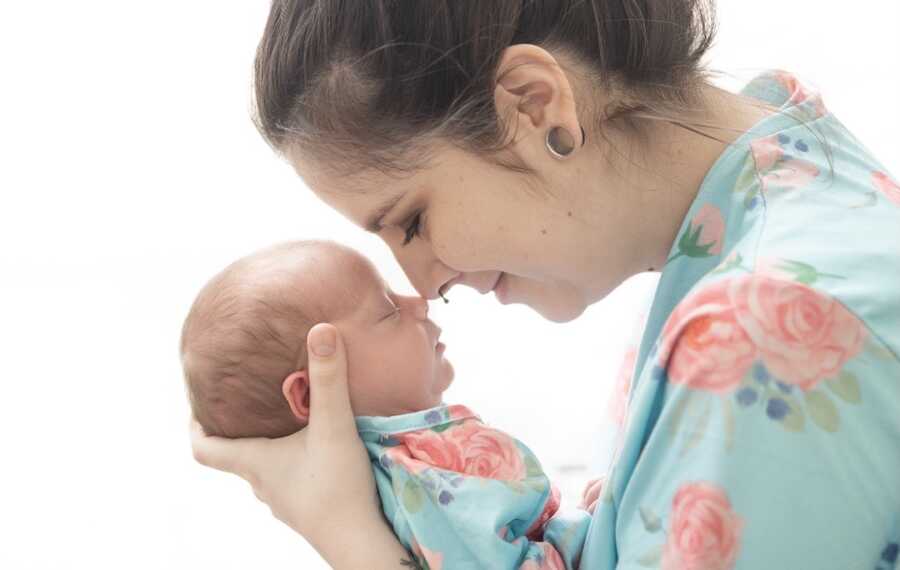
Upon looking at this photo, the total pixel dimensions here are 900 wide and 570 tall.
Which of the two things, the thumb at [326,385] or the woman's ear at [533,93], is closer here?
the woman's ear at [533,93]

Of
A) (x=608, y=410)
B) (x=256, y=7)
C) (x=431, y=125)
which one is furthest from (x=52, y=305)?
(x=431, y=125)

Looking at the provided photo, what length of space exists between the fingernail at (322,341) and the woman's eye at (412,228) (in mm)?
126

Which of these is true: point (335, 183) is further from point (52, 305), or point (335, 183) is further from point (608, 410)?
point (52, 305)

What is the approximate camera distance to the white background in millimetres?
1939

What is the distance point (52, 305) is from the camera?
2.09 meters

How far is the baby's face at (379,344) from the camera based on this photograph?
1.26 metres

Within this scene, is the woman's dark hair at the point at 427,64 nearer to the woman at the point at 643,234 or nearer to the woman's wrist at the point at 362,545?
the woman at the point at 643,234

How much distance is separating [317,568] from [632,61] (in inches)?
45.8

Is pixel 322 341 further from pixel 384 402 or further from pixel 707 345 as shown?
pixel 707 345

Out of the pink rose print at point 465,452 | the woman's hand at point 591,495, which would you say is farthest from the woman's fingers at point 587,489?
the pink rose print at point 465,452

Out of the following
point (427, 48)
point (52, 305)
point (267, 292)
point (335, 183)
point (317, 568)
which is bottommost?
point (317, 568)

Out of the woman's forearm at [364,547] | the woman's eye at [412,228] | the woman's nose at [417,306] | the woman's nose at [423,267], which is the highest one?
the woman's eye at [412,228]

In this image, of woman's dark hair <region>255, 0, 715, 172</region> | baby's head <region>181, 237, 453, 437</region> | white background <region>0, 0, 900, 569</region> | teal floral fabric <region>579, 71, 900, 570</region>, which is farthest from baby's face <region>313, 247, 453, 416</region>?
white background <region>0, 0, 900, 569</region>

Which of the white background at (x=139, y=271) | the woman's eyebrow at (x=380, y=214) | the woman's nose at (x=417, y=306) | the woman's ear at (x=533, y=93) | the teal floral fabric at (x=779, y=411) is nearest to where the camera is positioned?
the teal floral fabric at (x=779, y=411)
